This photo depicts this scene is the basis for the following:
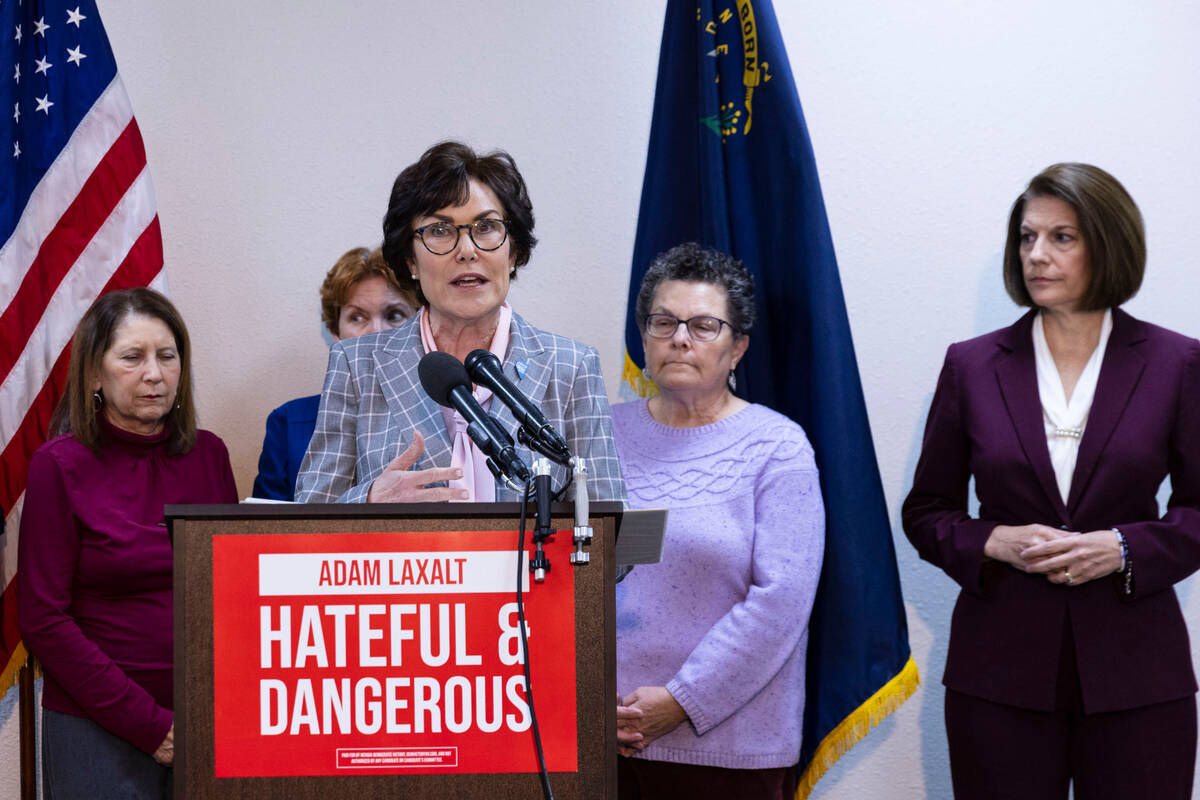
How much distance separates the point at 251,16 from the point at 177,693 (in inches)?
95.9

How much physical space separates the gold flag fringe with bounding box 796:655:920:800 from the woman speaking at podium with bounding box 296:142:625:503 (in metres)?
1.01

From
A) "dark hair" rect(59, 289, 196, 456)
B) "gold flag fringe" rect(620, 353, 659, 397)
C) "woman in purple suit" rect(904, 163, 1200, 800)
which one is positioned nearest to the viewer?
"woman in purple suit" rect(904, 163, 1200, 800)

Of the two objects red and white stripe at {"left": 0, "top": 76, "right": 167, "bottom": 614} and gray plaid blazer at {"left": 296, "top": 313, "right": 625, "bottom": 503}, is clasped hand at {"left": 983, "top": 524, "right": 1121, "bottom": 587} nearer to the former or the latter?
gray plaid blazer at {"left": 296, "top": 313, "right": 625, "bottom": 503}

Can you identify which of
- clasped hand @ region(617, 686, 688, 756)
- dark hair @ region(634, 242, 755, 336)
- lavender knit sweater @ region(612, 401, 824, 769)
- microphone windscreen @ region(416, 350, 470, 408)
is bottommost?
clasped hand @ region(617, 686, 688, 756)

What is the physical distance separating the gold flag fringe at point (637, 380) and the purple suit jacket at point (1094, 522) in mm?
829

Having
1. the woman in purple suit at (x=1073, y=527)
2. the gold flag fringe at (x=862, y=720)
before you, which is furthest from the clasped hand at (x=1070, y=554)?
the gold flag fringe at (x=862, y=720)

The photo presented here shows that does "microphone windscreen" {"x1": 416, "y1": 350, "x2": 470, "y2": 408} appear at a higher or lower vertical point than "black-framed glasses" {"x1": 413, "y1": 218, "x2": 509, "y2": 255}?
lower

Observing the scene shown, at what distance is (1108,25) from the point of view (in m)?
3.04

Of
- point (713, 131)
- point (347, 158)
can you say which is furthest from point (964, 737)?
point (347, 158)

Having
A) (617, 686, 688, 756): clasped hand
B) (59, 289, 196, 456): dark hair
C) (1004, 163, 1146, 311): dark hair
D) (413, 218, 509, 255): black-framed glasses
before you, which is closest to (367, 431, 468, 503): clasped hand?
(413, 218, 509, 255): black-framed glasses

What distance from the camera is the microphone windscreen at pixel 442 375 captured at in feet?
4.56

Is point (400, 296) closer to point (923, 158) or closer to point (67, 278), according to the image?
point (67, 278)

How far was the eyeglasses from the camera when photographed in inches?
96.0

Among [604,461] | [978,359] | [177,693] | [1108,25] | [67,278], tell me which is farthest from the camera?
[1108,25]
